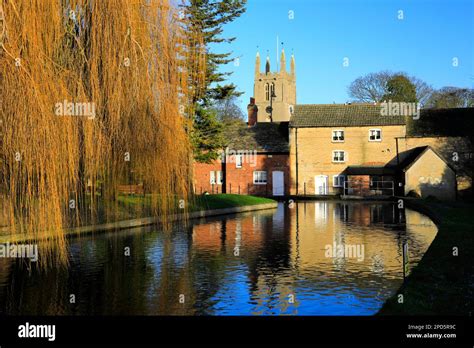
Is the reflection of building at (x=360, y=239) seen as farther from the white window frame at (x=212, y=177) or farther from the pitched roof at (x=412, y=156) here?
the white window frame at (x=212, y=177)

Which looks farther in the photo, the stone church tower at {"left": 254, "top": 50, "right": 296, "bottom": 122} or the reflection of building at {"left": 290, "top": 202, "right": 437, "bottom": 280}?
the stone church tower at {"left": 254, "top": 50, "right": 296, "bottom": 122}

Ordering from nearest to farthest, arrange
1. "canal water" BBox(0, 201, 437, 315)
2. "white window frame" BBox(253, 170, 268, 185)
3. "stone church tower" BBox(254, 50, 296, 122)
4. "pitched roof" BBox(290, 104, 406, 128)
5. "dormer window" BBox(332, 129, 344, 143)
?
1. "canal water" BBox(0, 201, 437, 315)
2. "pitched roof" BBox(290, 104, 406, 128)
3. "dormer window" BBox(332, 129, 344, 143)
4. "white window frame" BBox(253, 170, 268, 185)
5. "stone church tower" BBox(254, 50, 296, 122)

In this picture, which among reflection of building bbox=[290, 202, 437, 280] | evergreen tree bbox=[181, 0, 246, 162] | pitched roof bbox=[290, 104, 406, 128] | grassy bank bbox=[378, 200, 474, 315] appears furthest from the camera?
pitched roof bbox=[290, 104, 406, 128]

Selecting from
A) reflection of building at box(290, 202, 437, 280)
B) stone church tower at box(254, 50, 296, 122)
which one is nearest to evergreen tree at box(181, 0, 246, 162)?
reflection of building at box(290, 202, 437, 280)

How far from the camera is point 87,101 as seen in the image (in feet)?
35.3

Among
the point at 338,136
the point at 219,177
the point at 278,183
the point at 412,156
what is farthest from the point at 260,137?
the point at 412,156

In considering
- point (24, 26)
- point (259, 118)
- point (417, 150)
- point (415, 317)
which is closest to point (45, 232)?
point (24, 26)

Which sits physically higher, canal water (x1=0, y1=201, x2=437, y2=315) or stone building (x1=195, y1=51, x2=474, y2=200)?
stone building (x1=195, y1=51, x2=474, y2=200)

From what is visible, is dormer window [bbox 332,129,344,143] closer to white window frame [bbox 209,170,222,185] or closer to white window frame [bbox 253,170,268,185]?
white window frame [bbox 253,170,268,185]

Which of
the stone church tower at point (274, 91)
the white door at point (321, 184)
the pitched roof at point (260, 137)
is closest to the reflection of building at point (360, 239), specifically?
the white door at point (321, 184)

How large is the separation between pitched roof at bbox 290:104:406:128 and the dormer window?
2.28 feet

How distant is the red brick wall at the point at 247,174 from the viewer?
53.9 metres

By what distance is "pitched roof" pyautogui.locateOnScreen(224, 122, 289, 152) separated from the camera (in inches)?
2146

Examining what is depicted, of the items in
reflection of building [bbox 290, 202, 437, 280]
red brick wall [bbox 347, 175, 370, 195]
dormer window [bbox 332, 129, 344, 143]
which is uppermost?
dormer window [bbox 332, 129, 344, 143]
